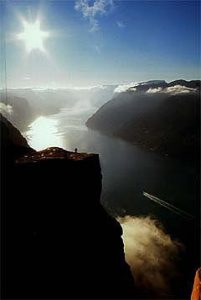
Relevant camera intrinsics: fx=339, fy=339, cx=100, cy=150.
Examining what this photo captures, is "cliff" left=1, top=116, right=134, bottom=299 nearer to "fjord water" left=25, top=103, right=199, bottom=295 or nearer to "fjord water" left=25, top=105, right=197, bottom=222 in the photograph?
"fjord water" left=25, top=103, right=199, bottom=295

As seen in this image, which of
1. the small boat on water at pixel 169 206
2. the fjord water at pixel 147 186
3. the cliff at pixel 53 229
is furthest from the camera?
the fjord water at pixel 147 186

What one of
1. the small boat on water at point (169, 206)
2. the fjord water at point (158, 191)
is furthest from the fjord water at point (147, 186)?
the small boat on water at point (169, 206)

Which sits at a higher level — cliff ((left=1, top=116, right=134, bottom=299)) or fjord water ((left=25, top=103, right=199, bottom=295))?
cliff ((left=1, top=116, right=134, bottom=299))

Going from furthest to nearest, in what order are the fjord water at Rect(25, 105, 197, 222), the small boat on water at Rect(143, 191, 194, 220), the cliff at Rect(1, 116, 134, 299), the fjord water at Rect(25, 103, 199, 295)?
the fjord water at Rect(25, 105, 197, 222) → the small boat on water at Rect(143, 191, 194, 220) → the fjord water at Rect(25, 103, 199, 295) → the cliff at Rect(1, 116, 134, 299)

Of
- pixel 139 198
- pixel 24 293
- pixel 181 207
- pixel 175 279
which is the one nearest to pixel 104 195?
pixel 139 198

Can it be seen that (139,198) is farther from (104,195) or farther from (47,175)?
(47,175)

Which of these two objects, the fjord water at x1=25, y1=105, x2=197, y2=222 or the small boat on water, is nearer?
the small boat on water

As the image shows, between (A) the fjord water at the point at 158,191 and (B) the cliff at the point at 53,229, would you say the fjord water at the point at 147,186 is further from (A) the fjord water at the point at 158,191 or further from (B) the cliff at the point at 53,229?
(B) the cliff at the point at 53,229

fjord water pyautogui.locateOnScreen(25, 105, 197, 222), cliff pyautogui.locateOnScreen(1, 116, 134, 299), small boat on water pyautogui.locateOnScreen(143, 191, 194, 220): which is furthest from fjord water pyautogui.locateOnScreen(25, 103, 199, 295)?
cliff pyautogui.locateOnScreen(1, 116, 134, 299)
